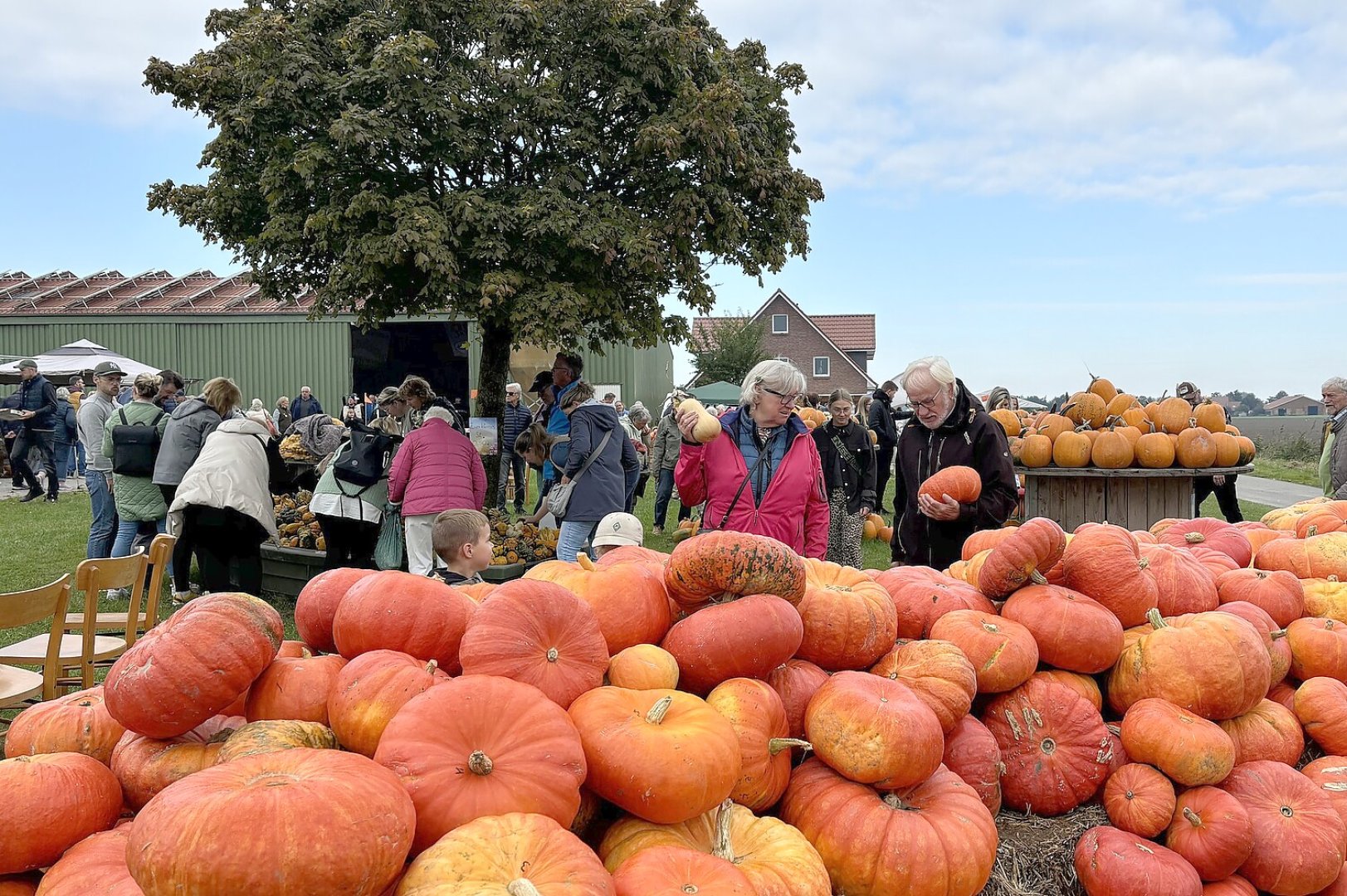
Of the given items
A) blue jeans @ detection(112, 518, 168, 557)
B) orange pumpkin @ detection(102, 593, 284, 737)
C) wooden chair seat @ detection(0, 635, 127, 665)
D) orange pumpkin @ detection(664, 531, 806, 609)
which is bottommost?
wooden chair seat @ detection(0, 635, 127, 665)

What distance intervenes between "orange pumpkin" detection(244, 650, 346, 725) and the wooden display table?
26.3ft

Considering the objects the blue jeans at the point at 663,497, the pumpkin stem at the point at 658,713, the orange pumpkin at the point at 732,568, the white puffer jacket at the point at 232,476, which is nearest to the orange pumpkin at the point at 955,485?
the orange pumpkin at the point at 732,568

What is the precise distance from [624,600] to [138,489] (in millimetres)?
6917

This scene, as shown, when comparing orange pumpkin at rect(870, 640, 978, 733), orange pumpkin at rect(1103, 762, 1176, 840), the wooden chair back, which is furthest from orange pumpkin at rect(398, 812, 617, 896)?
the wooden chair back

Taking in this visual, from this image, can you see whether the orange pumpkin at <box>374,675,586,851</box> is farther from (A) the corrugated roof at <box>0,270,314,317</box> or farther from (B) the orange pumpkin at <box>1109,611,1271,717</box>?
(A) the corrugated roof at <box>0,270,314,317</box>

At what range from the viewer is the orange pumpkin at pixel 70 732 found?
6.24 ft

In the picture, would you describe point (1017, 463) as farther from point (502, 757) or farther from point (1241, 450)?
point (502, 757)

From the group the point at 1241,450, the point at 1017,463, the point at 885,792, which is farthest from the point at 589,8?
the point at 885,792

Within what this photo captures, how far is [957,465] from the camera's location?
4684mm

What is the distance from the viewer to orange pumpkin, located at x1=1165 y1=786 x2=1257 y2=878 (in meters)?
2.32

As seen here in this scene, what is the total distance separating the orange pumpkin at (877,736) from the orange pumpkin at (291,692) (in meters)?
1.17

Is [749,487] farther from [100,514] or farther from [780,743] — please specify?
[100,514]

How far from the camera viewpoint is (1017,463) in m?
8.90

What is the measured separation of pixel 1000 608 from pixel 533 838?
1.94m
